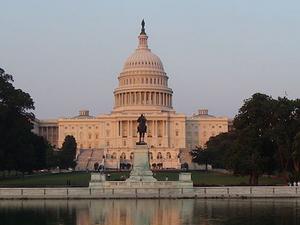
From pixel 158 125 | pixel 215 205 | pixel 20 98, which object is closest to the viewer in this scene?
pixel 215 205

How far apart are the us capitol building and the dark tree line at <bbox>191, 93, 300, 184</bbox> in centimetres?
10131

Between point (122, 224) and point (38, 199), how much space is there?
1762 cm

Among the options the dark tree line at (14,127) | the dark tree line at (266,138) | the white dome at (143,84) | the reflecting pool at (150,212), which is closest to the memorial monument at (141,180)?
Result: the reflecting pool at (150,212)

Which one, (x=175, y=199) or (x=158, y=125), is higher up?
(x=158, y=125)

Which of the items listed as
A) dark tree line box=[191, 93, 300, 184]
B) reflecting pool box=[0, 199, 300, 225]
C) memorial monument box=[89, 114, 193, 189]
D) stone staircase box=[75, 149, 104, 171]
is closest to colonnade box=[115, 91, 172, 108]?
stone staircase box=[75, 149, 104, 171]

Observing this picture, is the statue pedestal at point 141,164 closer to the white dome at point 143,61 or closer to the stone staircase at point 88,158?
the stone staircase at point 88,158

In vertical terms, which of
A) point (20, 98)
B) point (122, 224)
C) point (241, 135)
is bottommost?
point (122, 224)

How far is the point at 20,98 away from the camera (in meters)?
73.9

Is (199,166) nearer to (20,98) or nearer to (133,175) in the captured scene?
(20,98)

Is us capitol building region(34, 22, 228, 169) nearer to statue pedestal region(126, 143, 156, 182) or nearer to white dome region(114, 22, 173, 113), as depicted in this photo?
white dome region(114, 22, 173, 113)

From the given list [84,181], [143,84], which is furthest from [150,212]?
[143,84]

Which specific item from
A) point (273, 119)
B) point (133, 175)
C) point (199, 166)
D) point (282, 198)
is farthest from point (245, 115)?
point (199, 166)

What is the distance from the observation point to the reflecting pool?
30594 millimetres

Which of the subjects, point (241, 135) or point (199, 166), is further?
point (199, 166)
